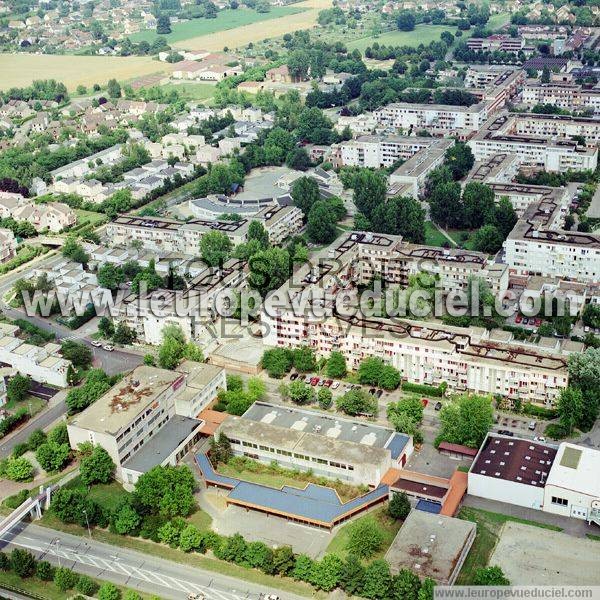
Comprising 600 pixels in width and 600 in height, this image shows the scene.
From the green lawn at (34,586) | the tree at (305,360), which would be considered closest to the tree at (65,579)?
the green lawn at (34,586)

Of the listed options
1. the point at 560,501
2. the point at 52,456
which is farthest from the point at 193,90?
the point at 560,501

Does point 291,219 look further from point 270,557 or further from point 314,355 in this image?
point 270,557

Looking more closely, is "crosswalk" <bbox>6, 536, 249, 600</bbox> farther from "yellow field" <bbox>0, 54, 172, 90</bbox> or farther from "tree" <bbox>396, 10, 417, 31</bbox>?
"tree" <bbox>396, 10, 417, 31</bbox>

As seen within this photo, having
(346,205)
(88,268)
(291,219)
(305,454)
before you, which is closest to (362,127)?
(346,205)

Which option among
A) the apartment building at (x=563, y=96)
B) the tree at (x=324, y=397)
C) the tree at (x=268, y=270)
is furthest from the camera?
the apartment building at (x=563, y=96)

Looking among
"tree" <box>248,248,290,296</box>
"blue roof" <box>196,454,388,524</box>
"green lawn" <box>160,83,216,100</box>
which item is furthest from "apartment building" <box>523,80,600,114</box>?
"blue roof" <box>196,454,388,524</box>

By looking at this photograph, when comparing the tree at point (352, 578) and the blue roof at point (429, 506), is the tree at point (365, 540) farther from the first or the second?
the blue roof at point (429, 506)
